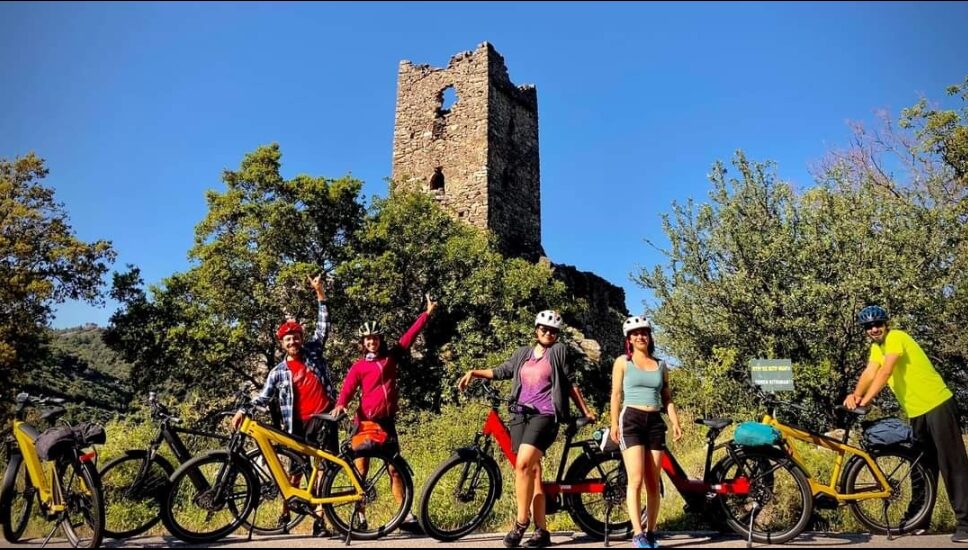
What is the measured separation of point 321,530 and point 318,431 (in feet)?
2.69

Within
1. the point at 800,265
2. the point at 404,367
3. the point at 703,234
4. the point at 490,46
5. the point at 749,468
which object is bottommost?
the point at 749,468

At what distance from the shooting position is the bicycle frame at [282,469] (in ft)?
15.4

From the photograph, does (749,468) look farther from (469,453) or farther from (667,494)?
(469,453)

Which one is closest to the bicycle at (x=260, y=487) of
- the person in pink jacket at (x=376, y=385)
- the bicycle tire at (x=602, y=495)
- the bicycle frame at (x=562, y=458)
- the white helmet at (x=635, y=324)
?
the person in pink jacket at (x=376, y=385)

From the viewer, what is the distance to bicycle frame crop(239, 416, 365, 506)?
4.70m

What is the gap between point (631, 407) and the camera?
437 centimetres

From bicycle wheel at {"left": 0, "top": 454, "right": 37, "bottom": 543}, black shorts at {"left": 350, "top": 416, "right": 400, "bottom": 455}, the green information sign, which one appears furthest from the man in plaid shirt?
the green information sign

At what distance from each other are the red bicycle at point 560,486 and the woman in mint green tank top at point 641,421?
1.06 feet

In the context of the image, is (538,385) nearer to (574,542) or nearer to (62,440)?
(574,542)

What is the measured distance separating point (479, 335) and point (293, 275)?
199 inches

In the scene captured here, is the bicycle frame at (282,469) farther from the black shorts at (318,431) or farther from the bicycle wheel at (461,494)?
the bicycle wheel at (461,494)

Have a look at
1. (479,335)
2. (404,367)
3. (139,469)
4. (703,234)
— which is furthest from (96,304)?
(703,234)

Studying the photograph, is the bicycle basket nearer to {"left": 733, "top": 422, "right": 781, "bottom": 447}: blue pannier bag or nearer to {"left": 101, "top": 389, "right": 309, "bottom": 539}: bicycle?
{"left": 101, "top": 389, "right": 309, "bottom": 539}: bicycle

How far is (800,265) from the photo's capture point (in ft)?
34.0
